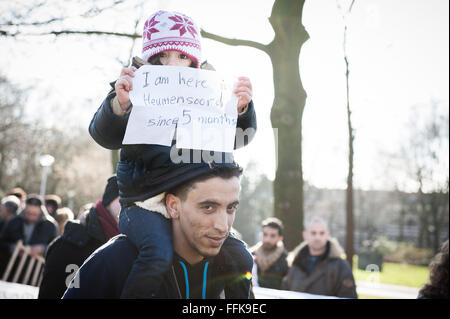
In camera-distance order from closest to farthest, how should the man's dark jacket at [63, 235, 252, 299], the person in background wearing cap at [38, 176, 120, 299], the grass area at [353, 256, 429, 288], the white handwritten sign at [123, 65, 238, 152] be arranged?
the man's dark jacket at [63, 235, 252, 299] → the white handwritten sign at [123, 65, 238, 152] → the person in background wearing cap at [38, 176, 120, 299] → the grass area at [353, 256, 429, 288]

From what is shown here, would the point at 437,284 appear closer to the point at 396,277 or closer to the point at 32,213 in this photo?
the point at 32,213

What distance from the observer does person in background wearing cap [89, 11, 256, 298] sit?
4.41 feet

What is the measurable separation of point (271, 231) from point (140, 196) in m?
4.10

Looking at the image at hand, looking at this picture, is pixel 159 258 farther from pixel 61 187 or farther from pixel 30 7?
pixel 61 187

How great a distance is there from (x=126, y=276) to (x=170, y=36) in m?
A: 0.89

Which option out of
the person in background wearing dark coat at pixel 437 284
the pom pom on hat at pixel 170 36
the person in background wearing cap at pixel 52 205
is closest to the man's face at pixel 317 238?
the person in background wearing dark coat at pixel 437 284

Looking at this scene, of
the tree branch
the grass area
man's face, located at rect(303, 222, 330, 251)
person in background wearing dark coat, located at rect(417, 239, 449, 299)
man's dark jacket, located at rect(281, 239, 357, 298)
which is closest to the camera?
person in background wearing dark coat, located at rect(417, 239, 449, 299)

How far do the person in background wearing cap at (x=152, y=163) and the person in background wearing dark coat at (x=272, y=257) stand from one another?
3.83 m

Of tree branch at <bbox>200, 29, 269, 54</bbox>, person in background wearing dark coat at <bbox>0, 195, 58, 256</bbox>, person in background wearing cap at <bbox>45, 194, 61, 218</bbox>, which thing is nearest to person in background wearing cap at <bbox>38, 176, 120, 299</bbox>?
tree branch at <bbox>200, 29, 269, 54</bbox>

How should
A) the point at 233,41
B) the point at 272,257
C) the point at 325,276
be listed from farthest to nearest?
1. the point at 272,257
2. the point at 325,276
3. the point at 233,41

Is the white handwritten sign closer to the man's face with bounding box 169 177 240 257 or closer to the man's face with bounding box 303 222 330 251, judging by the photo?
the man's face with bounding box 169 177 240 257

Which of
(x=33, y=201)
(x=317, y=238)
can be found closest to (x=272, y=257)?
(x=317, y=238)

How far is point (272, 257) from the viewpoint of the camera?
5270 mm
